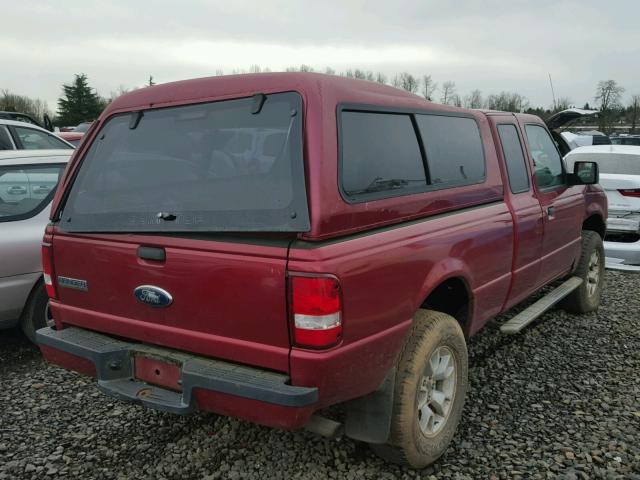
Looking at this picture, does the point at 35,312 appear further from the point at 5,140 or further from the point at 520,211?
the point at 5,140

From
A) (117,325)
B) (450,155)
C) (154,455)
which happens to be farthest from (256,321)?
(450,155)

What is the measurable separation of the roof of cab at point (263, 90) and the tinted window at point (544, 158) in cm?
169

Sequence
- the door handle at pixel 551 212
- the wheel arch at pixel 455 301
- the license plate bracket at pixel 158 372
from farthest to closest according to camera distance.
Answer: the door handle at pixel 551 212, the wheel arch at pixel 455 301, the license plate bracket at pixel 158 372

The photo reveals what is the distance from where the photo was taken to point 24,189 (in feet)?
14.7

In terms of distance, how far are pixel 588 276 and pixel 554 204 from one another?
1.34 m

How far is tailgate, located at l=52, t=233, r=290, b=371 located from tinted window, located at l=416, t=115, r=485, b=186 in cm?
121

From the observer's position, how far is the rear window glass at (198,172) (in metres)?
2.28

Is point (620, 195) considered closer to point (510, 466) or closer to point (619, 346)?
point (619, 346)

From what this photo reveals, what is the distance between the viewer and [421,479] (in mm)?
2775

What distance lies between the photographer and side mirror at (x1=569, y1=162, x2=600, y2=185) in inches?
183

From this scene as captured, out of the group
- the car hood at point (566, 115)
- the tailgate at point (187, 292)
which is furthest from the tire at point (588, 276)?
the car hood at point (566, 115)

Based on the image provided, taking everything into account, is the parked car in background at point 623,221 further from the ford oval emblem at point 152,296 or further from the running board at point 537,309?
the ford oval emblem at point 152,296

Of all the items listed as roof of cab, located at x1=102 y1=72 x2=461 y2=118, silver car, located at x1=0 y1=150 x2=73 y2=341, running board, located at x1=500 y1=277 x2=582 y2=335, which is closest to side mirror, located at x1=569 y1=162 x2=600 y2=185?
running board, located at x1=500 y1=277 x2=582 y2=335

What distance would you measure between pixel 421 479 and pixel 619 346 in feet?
8.69
